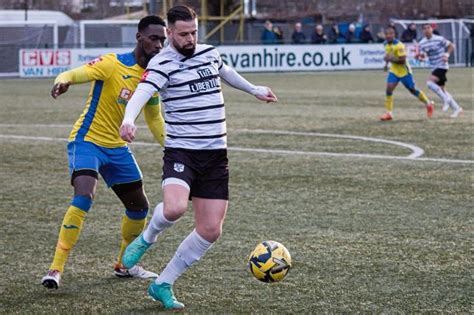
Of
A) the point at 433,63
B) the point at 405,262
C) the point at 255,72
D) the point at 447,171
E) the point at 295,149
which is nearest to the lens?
the point at 405,262

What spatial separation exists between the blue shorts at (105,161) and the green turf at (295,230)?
28.5 inches

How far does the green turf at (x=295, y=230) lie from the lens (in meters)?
6.76

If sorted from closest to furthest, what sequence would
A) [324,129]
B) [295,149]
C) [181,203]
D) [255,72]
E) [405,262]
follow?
[181,203] → [405,262] → [295,149] → [324,129] → [255,72]

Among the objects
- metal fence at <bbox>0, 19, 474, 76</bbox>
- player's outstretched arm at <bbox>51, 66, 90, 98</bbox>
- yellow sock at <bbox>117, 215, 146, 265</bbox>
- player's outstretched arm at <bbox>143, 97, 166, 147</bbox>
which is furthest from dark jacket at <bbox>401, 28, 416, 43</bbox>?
player's outstretched arm at <bbox>51, 66, 90, 98</bbox>

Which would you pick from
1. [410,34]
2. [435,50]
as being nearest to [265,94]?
[435,50]

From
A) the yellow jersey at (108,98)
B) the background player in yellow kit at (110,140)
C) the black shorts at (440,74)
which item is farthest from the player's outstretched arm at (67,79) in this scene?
the black shorts at (440,74)

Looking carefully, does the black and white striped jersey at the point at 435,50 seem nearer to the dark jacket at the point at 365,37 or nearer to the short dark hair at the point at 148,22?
the short dark hair at the point at 148,22

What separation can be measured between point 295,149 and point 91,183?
8.69 m

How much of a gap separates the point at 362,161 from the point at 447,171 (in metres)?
1.46

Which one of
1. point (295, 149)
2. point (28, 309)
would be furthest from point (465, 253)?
point (295, 149)

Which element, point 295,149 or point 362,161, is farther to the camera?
point 295,149

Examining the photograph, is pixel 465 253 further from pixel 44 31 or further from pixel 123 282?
pixel 44 31

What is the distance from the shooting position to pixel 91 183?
7.15 metres

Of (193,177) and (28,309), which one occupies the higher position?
(193,177)
